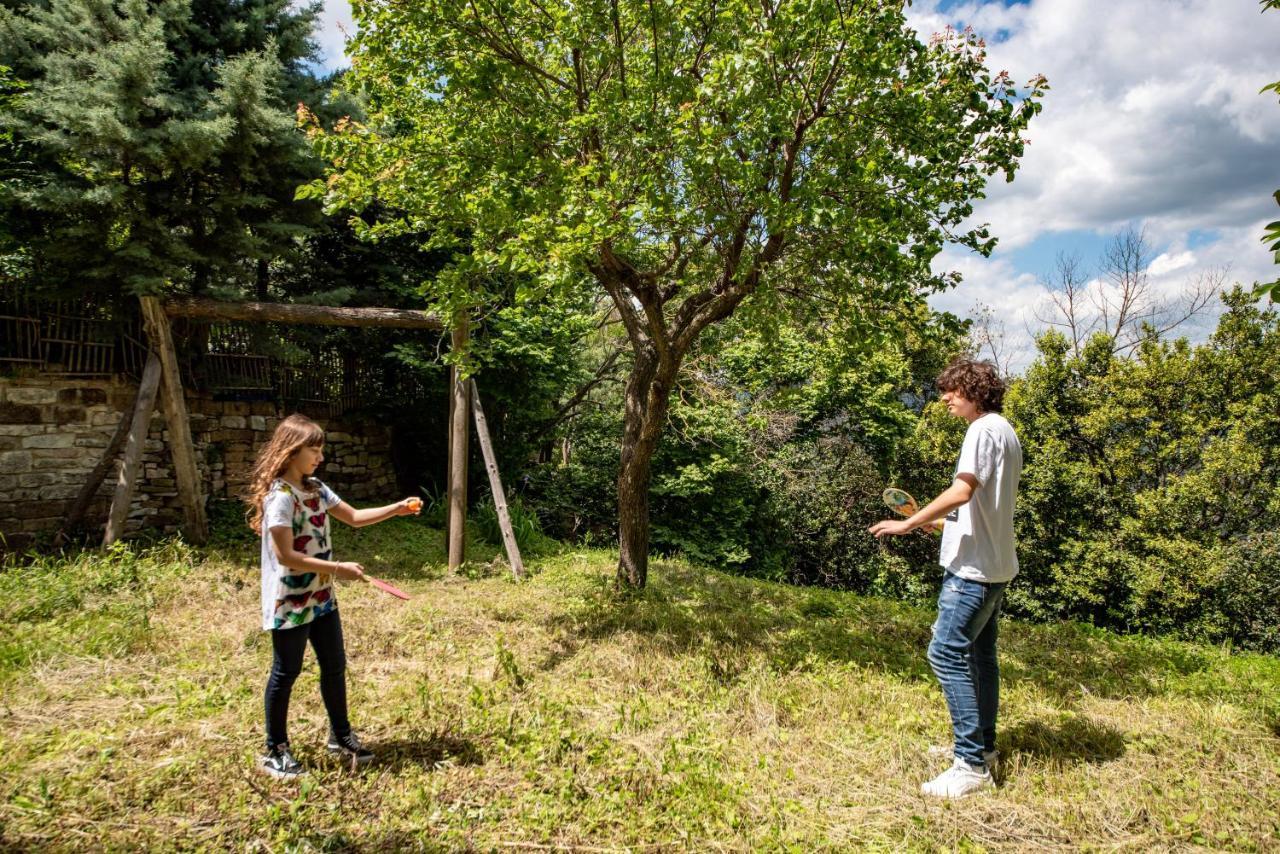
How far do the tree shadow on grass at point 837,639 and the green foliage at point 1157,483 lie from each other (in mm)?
5323

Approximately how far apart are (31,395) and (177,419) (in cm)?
158

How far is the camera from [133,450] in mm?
6695

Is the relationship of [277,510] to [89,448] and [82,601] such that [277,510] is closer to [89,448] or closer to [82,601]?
[82,601]

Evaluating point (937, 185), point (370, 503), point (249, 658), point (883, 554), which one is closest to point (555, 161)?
point (937, 185)

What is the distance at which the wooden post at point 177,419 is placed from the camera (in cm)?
684

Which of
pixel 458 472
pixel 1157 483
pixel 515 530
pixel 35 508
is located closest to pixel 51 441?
pixel 35 508

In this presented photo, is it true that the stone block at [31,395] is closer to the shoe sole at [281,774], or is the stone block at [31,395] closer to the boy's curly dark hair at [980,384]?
the shoe sole at [281,774]

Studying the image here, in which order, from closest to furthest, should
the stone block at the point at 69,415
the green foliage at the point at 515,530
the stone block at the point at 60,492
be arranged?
the stone block at the point at 60,492 < the stone block at the point at 69,415 < the green foliage at the point at 515,530

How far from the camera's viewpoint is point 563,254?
183 inches

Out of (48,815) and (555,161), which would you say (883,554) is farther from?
(48,815)

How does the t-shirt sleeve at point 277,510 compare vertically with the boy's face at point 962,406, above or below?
below

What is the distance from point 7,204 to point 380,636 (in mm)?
6080

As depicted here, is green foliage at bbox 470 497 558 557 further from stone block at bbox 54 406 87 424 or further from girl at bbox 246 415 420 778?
girl at bbox 246 415 420 778

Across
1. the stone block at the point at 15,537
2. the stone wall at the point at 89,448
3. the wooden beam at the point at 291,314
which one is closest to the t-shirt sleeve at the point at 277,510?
the wooden beam at the point at 291,314
